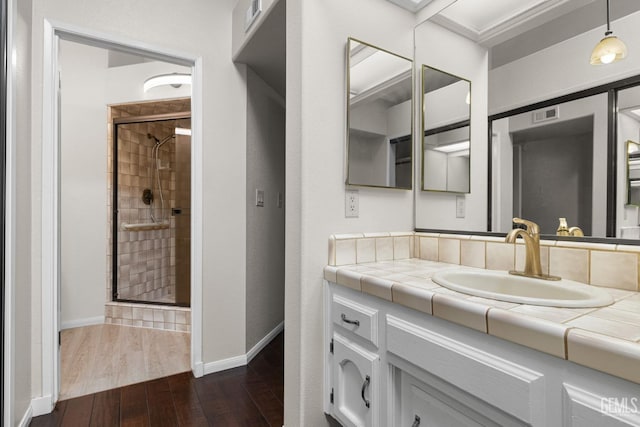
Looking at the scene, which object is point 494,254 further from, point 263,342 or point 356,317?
point 263,342

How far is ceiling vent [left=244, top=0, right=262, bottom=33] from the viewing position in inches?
68.2

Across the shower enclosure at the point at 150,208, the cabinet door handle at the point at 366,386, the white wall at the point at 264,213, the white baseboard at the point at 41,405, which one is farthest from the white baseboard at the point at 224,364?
the cabinet door handle at the point at 366,386

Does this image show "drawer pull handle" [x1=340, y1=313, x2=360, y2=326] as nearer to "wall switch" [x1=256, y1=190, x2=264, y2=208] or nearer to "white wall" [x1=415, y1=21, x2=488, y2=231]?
"white wall" [x1=415, y1=21, x2=488, y2=231]

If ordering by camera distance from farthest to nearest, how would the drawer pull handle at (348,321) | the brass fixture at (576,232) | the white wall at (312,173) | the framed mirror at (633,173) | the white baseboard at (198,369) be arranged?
the white baseboard at (198,369) → the white wall at (312,173) → the drawer pull handle at (348,321) → the brass fixture at (576,232) → the framed mirror at (633,173)

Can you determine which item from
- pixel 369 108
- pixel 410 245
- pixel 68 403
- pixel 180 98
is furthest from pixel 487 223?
pixel 180 98

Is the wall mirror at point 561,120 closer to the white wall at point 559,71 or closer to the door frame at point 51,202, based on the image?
the white wall at point 559,71

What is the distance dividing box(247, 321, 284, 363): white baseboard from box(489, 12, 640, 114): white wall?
A: 2.22m

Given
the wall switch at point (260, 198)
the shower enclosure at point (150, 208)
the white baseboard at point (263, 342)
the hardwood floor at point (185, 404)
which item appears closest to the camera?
the hardwood floor at point (185, 404)

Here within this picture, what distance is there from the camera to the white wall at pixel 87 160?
9.40 ft

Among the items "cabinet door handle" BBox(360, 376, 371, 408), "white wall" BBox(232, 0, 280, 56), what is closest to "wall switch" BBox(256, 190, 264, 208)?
"white wall" BBox(232, 0, 280, 56)

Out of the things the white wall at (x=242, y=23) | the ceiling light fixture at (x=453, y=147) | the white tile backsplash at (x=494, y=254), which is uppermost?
the white wall at (x=242, y=23)

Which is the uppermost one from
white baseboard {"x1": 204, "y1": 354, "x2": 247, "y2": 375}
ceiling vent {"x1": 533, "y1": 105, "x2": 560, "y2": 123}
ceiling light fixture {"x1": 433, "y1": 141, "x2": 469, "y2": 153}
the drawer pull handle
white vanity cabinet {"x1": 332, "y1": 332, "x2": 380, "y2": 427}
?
ceiling vent {"x1": 533, "y1": 105, "x2": 560, "y2": 123}

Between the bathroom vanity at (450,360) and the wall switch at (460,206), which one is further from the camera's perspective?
the wall switch at (460,206)

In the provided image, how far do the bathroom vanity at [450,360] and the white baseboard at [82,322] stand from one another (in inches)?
108
